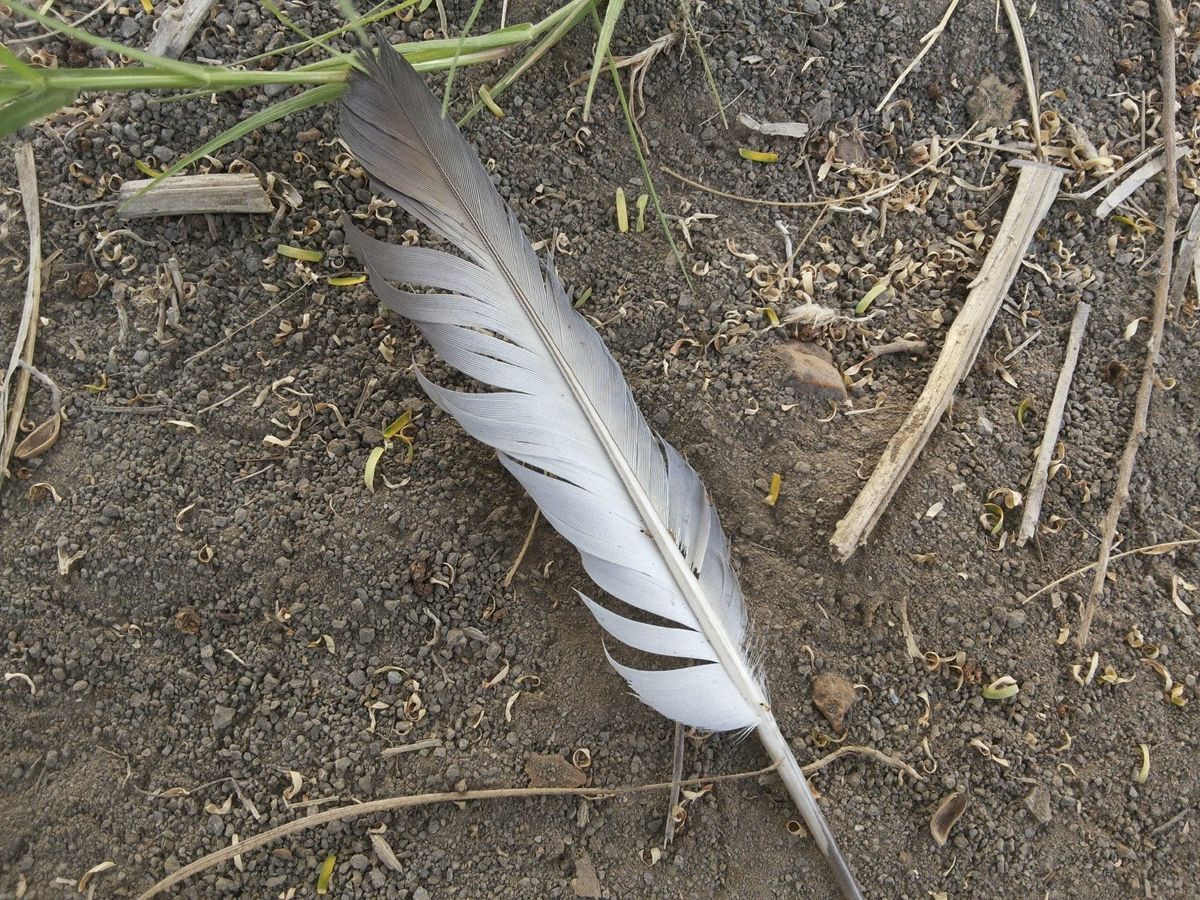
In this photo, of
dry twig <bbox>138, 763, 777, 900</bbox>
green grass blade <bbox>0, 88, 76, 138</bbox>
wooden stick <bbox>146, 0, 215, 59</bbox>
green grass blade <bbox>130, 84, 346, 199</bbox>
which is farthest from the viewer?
wooden stick <bbox>146, 0, 215, 59</bbox>

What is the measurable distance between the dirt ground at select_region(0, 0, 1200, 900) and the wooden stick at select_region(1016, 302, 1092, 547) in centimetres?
2

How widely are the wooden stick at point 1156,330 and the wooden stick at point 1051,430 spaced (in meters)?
0.12

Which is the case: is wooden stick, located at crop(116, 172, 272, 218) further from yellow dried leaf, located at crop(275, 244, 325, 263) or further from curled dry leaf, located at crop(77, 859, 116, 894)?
curled dry leaf, located at crop(77, 859, 116, 894)

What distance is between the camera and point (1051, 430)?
1.57m

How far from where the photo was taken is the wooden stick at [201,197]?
1549 mm

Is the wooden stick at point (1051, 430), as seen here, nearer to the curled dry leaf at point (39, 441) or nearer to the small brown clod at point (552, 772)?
the small brown clod at point (552, 772)

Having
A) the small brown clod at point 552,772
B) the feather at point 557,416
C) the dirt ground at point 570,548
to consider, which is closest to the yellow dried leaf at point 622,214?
the dirt ground at point 570,548

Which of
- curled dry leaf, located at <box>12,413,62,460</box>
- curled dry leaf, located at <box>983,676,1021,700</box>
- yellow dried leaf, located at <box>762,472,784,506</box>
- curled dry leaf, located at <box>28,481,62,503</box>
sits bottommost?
curled dry leaf, located at <box>983,676,1021,700</box>

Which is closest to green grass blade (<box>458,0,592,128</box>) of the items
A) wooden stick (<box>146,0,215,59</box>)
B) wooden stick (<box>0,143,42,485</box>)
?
wooden stick (<box>146,0,215,59</box>)

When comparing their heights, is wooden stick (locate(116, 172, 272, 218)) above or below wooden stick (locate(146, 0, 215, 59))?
below

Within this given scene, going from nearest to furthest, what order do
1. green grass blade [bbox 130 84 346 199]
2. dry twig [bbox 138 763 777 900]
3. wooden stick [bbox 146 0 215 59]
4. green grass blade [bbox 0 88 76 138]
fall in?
green grass blade [bbox 0 88 76 138] → green grass blade [bbox 130 84 346 199] → dry twig [bbox 138 763 777 900] → wooden stick [bbox 146 0 215 59]

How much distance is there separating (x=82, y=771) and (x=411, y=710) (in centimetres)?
54

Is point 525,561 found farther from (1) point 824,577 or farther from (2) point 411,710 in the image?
(1) point 824,577

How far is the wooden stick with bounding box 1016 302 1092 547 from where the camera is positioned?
153cm
